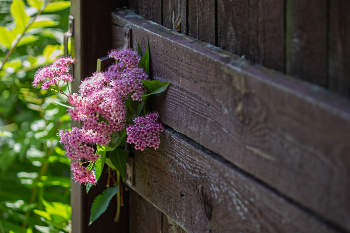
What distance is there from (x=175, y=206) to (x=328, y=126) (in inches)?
26.7

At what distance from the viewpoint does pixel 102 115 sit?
113cm

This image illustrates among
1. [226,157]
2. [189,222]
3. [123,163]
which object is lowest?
[189,222]

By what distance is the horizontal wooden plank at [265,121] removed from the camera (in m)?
0.61

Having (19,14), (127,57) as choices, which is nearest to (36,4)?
(19,14)

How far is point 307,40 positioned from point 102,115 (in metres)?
0.65

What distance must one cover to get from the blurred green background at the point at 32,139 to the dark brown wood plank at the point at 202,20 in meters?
1.05

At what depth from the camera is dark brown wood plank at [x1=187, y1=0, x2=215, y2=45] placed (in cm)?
104

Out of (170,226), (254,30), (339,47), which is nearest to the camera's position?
(339,47)

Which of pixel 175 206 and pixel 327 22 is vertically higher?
pixel 327 22

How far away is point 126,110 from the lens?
126 cm

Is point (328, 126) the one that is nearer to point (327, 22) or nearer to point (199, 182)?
point (327, 22)

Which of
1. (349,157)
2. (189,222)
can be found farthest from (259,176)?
(189,222)

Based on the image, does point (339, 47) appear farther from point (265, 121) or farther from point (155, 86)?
point (155, 86)

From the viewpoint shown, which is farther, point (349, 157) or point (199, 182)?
point (199, 182)
